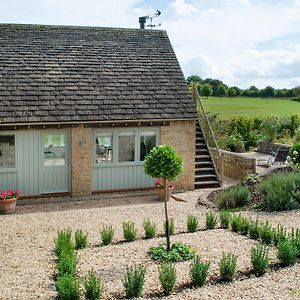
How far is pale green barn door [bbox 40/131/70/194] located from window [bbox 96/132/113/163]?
1132 mm

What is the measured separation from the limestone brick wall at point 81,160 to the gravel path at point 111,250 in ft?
3.30

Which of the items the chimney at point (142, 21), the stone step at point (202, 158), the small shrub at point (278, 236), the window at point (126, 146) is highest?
the chimney at point (142, 21)

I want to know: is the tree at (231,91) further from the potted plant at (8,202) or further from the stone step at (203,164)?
→ the potted plant at (8,202)

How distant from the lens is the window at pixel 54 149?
17.0 m

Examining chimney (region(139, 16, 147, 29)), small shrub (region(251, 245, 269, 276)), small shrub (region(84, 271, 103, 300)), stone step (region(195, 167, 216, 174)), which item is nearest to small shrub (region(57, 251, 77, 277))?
small shrub (region(84, 271, 103, 300))

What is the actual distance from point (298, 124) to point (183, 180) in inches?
767

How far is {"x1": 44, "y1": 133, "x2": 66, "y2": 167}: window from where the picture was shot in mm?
16969

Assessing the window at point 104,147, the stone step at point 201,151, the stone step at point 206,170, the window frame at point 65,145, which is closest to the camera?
the window frame at point 65,145

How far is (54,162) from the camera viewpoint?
17125mm

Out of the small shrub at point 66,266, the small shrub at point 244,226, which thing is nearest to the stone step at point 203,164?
the small shrub at point 244,226

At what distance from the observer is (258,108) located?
53938 mm

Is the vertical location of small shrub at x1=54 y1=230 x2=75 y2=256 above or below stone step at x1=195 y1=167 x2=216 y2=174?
below

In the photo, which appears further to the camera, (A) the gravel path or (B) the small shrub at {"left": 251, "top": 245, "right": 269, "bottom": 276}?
(B) the small shrub at {"left": 251, "top": 245, "right": 269, "bottom": 276}

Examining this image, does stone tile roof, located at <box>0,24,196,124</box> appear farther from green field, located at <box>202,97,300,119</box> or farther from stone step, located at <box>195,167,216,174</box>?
green field, located at <box>202,97,300,119</box>
